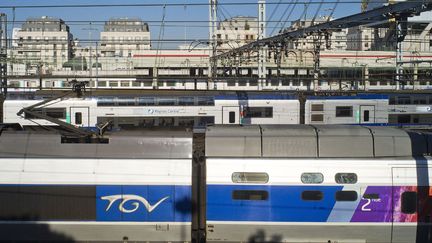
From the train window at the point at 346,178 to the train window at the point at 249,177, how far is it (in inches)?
48.0

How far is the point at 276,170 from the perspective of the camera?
8.59 m

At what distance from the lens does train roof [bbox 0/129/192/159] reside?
8680mm

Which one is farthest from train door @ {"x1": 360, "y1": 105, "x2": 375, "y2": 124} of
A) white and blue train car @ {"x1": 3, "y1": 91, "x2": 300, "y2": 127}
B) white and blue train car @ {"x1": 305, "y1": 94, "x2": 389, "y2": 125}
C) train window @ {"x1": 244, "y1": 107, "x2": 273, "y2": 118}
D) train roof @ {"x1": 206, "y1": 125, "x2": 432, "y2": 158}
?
train roof @ {"x1": 206, "y1": 125, "x2": 432, "y2": 158}

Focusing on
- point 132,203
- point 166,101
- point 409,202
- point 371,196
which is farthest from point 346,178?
point 166,101

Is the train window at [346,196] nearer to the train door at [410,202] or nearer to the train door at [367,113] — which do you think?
the train door at [410,202]

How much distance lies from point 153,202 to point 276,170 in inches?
85.0

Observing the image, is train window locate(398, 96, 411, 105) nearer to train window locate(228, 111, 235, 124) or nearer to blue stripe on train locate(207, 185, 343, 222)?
train window locate(228, 111, 235, 124)

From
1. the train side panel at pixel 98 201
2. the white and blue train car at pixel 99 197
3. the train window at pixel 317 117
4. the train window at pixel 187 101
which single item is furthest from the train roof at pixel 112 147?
the train window at pixel 317 117

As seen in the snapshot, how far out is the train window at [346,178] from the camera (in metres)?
8.60

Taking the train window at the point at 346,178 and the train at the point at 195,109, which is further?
the train at the point at 195,109

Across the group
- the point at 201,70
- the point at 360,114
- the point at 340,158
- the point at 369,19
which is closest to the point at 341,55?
the point at 201,70

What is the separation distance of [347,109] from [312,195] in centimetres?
1956

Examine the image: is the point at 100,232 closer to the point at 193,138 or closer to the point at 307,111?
the point at 193,138

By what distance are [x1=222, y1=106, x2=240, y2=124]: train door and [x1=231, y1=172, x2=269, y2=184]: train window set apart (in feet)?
56.8
